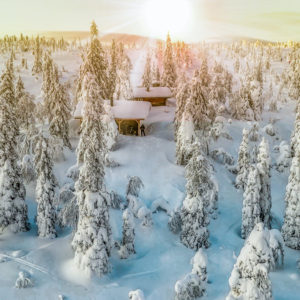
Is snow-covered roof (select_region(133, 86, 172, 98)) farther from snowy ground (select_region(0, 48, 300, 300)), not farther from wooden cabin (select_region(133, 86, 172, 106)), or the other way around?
snowy ground (select_region(0, 48, 300, 300))

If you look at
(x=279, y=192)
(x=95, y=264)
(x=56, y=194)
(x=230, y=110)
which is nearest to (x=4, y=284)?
(x=95, y=264)

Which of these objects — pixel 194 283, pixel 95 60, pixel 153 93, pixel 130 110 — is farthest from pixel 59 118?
pixel 194 283

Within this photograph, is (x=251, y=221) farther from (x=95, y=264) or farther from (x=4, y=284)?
(x=4, y=284)

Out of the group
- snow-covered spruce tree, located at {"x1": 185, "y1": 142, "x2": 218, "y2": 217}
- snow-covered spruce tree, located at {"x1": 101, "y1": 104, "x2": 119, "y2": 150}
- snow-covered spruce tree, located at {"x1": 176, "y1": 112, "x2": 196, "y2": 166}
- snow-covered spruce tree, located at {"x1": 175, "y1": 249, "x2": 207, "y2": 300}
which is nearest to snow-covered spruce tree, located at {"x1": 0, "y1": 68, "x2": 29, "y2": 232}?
snow-covered spruce tree, located at {"x1": 101, "y1": 104, "x2": 119, "y2": 150}

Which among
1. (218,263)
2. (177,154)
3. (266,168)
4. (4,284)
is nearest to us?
(4,284)

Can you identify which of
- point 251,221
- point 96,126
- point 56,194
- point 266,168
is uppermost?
point 96,126

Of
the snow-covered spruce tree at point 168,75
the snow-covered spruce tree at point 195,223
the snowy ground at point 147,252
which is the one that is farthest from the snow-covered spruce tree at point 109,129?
the snow-covered spruce tree at point 168,75
